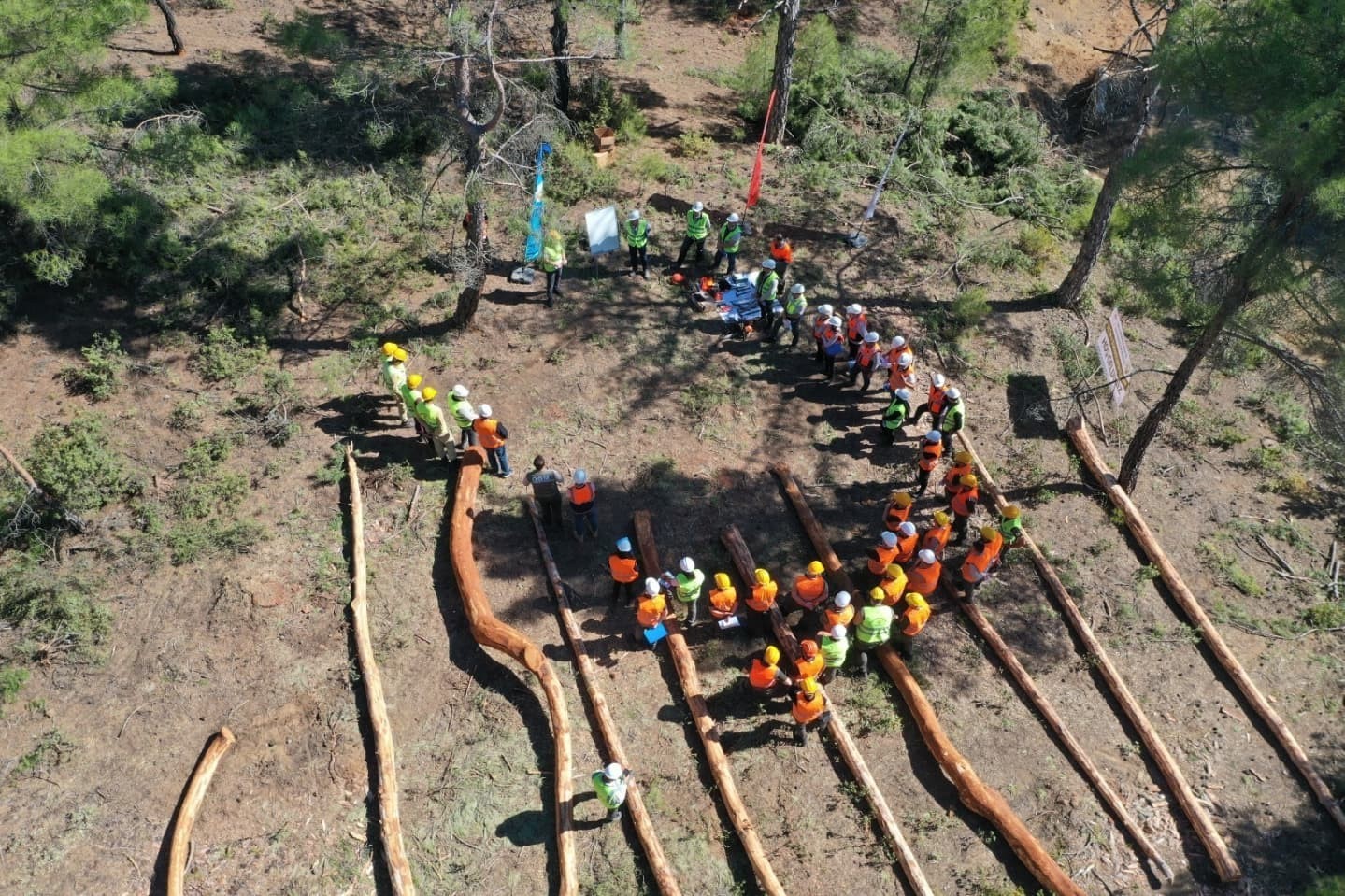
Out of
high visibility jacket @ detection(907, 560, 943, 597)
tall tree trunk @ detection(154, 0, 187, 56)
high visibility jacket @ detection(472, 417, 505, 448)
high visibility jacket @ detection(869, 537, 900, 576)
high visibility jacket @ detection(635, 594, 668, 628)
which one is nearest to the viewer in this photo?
high visibility jacket @ detection(635, 594, 668, 628)

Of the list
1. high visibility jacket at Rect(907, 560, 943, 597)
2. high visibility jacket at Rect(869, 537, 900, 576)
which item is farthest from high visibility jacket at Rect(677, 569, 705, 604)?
high visibility jacket at Rect(907, 560, 943, 597)

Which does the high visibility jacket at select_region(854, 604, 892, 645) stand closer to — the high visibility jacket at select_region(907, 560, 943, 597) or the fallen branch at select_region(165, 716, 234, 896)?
the high visibility jacket at select_region(907, 560, 943, 597)

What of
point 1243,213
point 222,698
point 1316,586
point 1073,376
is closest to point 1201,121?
point 1243,213

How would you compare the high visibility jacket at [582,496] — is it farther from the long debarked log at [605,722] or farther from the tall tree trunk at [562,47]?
the tall tree trunk at [562,47]

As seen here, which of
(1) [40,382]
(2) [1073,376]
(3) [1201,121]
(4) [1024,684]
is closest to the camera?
(3) [1201,121]

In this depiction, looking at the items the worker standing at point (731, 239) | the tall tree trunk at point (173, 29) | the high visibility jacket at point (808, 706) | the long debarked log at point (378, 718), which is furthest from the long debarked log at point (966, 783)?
the tall tree trunk at point (173, 29)

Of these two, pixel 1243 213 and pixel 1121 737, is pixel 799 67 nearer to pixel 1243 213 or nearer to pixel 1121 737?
pixel 1243 213
